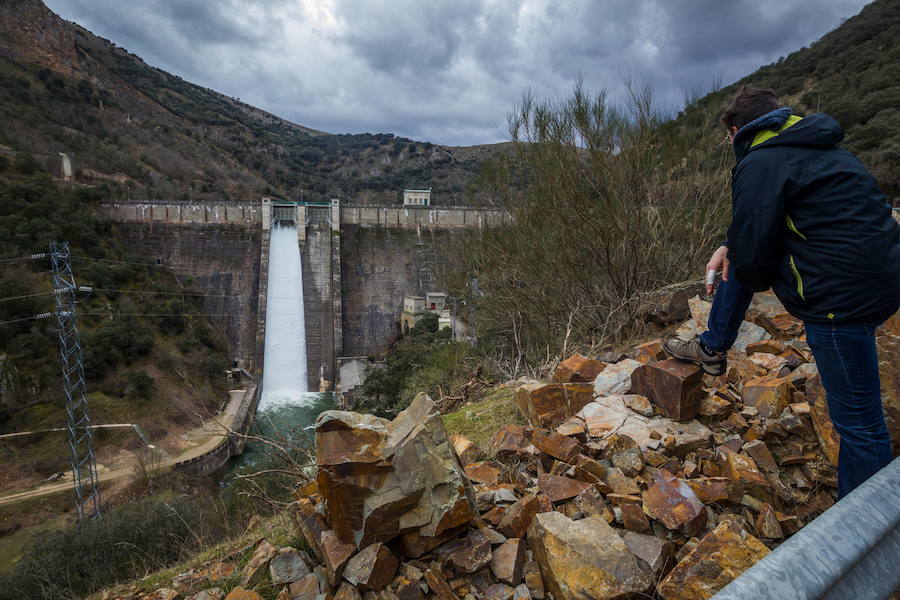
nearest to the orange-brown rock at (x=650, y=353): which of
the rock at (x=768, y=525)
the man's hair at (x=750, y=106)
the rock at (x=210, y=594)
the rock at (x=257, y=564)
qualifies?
the rock at (x=768, y=525)

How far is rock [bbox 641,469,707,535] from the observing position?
4.86ft

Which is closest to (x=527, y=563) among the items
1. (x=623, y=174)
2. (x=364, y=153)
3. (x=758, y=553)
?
(x=758, y=553)

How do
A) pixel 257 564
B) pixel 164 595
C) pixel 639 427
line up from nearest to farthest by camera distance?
pixel 257 564 < pixel 164 595 < pixel 639 427

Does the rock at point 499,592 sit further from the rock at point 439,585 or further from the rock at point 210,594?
the rock at point 210,594

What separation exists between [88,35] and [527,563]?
86869 millimetres

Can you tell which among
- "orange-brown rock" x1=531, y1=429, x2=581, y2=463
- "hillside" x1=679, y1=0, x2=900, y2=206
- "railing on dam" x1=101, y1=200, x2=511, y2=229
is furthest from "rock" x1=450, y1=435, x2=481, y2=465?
"railing on dam" x1=101, y1=200, x2=511, y2=229

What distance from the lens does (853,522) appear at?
0.65m

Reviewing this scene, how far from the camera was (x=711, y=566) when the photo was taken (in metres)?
1.22

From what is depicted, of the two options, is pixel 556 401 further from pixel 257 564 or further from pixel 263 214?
pixel 263 214

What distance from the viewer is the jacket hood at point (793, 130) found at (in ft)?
4.29

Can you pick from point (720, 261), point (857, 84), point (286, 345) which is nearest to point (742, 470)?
point (720, 261)

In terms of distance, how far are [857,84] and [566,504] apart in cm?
2440

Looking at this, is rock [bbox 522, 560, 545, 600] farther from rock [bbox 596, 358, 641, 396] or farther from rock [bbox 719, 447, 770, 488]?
rock [bbox 596, 358, 641, 396]

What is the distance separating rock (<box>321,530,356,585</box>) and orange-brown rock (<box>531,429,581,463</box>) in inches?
37.4
